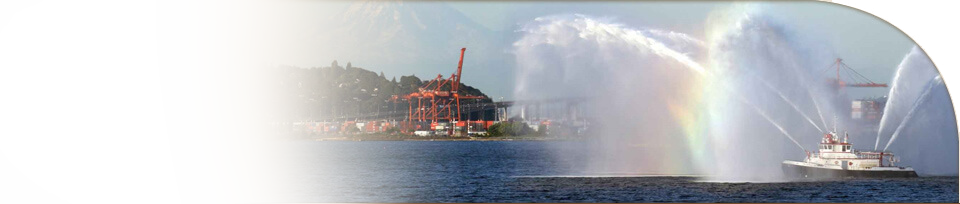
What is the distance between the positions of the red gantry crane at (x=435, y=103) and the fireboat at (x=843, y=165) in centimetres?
5313

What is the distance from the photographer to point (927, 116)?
36.2 meters

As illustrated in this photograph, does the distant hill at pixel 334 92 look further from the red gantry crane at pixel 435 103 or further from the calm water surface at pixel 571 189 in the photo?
the calm water surface at pixel 571 189

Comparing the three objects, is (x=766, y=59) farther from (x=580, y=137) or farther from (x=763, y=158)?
(x=580, y=137)

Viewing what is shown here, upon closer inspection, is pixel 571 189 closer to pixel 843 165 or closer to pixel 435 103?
pixel 843 165

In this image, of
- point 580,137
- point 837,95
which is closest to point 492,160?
point 580,137

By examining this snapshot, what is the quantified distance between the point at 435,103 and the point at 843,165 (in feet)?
195

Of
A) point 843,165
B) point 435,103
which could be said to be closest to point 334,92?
point 435,103

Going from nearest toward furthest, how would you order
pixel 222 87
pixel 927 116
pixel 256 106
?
pixel 222 87
pixel 256 106
pixel 927 116

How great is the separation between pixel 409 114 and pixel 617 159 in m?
55.0

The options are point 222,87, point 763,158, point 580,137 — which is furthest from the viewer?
point 580,137

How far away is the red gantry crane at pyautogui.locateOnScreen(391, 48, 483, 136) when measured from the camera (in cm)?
8925

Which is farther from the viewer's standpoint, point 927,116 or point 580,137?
point 580,137

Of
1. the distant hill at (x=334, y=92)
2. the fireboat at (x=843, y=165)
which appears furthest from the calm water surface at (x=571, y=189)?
the distant hill at (x=334, y=92)

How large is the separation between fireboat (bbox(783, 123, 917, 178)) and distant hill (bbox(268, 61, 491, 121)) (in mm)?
54457
